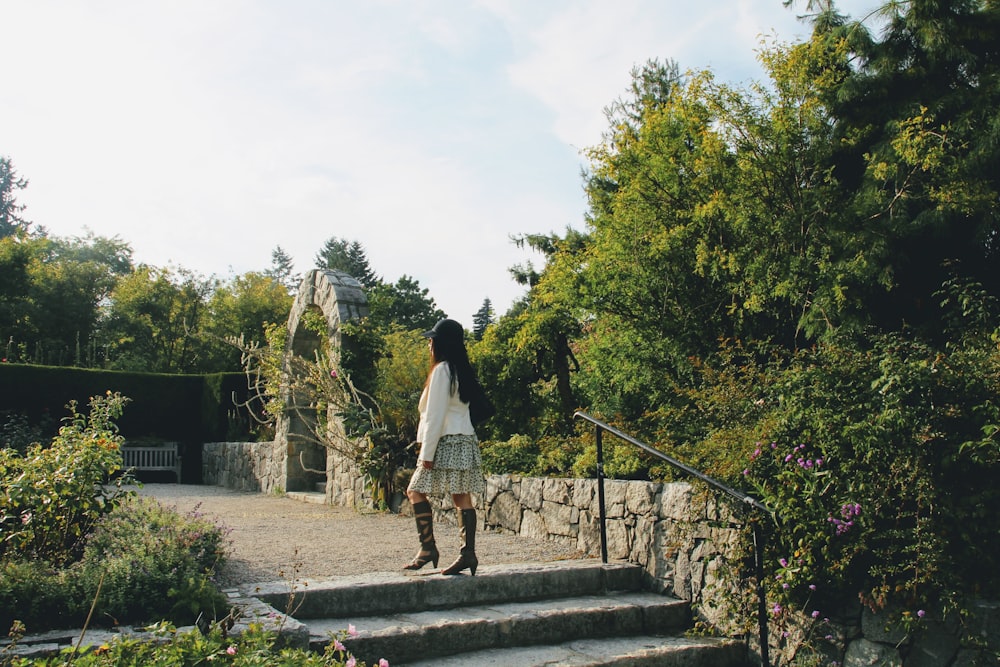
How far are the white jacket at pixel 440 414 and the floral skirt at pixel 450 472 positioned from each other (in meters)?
0.05

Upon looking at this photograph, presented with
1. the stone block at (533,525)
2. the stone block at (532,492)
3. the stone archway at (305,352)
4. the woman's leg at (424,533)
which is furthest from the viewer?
the stone archway at (305,352)

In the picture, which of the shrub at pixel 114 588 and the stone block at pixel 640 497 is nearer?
the shrub at pixel 114 588

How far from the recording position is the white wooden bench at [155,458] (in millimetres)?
15453

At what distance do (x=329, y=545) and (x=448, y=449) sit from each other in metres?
1.98

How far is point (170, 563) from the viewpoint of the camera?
3898 mm

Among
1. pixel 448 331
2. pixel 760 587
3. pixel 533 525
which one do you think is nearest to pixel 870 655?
pixel 760 587

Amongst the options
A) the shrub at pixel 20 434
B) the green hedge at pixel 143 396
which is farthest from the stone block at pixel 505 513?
the green hedge at pixel 143 396

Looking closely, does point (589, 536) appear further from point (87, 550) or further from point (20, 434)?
point (20, 434)

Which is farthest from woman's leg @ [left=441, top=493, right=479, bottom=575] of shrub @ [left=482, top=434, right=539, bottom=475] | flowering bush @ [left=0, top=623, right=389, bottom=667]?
shrub @ [left=482, top=434, right=539, bottom=475]

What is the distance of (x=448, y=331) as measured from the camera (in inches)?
198

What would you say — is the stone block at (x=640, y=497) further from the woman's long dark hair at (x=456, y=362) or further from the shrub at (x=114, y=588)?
the shrub at (x=114, y=588)

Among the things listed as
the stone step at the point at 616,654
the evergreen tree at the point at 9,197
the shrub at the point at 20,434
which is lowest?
the stone step at the point at 616,654

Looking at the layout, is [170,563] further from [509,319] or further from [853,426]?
[509,319]

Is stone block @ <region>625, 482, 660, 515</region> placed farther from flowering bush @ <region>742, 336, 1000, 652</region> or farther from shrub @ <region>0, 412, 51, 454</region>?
shrub @ <region>0, 412, 51, 454</region>
